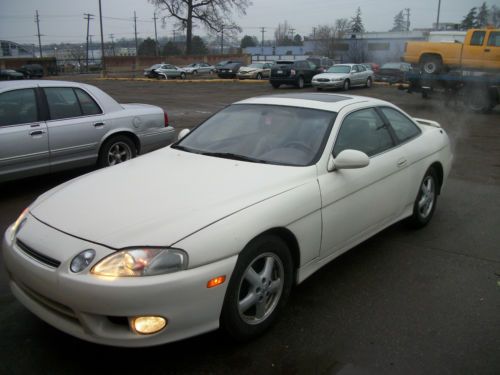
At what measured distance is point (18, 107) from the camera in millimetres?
5902

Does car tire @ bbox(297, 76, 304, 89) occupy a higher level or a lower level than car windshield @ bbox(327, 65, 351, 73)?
lower

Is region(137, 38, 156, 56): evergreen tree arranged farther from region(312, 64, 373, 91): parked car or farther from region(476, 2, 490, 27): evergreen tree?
region(312, 64, 373, 91): parked car

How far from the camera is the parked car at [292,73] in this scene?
84.1 feet

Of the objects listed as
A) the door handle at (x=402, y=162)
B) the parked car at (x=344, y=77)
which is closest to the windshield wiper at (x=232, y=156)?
the door handle at (x=402, y=162)

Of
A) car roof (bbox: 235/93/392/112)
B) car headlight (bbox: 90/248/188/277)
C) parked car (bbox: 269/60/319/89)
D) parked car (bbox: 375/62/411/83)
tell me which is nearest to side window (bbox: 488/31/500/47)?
parked car (bbox: 269/60/319/89)

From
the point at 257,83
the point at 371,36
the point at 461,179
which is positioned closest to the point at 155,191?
the point at 461,179

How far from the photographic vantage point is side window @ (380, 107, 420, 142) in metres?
4.59

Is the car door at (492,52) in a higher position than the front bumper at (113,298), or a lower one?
higher

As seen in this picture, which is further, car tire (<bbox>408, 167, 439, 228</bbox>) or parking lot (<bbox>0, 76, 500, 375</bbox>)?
car tire (<bbox>408, 167, 439, 228</bbox>)

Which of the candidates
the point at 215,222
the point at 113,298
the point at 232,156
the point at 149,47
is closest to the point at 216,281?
the point at 215,222

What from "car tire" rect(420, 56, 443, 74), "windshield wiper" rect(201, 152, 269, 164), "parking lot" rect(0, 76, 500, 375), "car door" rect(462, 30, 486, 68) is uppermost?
"car door" rect(462, 30, 486, 68)

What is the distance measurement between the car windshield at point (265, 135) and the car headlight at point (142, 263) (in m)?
1.31

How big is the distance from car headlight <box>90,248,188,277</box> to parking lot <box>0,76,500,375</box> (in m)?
0.63

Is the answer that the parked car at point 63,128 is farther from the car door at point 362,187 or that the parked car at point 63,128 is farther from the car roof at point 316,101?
the car door at point 362,187
